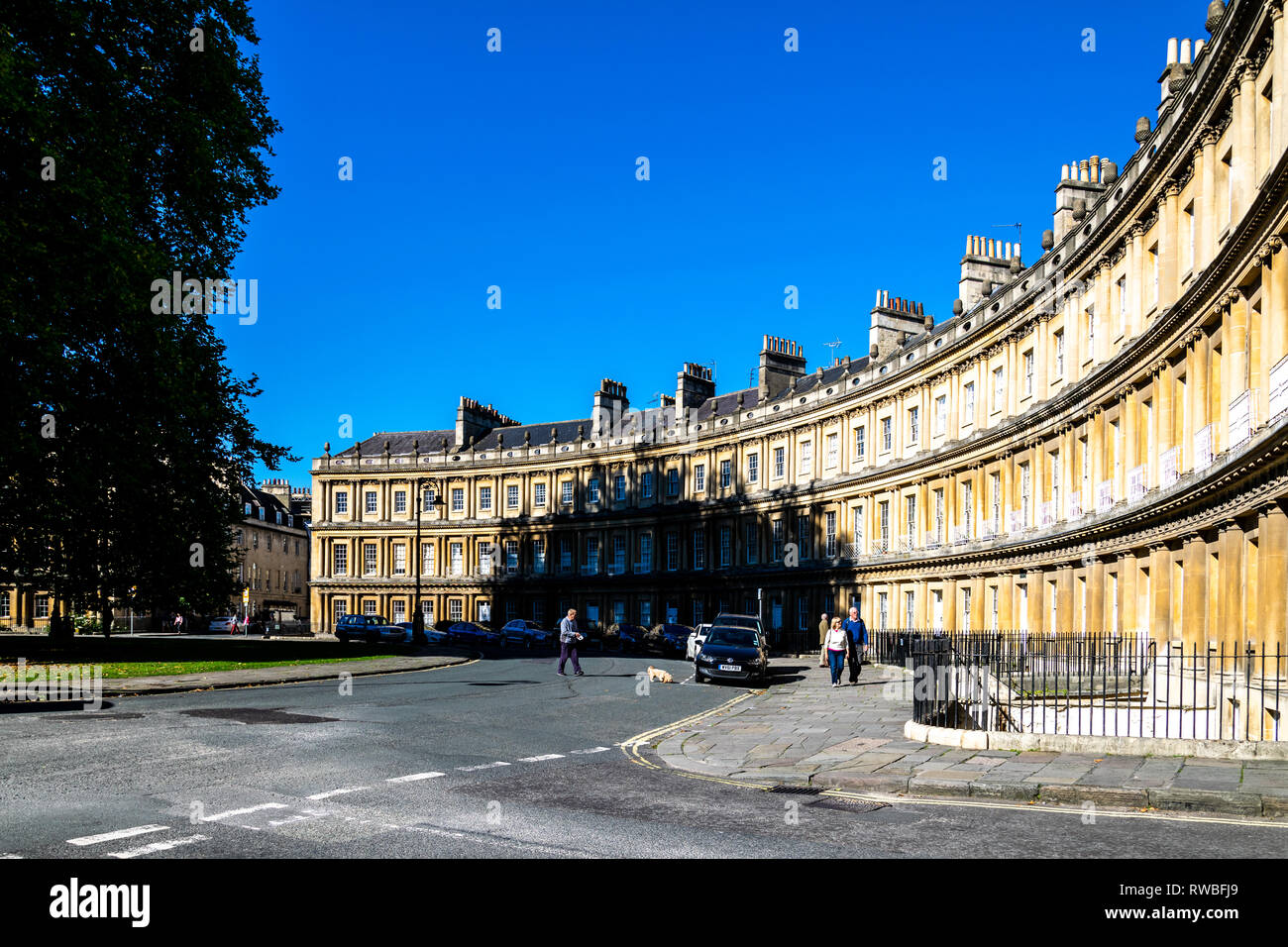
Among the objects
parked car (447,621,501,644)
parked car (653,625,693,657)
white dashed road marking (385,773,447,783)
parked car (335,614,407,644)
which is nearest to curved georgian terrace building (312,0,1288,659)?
parked car (653,625,693,657)

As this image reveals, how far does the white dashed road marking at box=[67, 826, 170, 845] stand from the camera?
8.00 m

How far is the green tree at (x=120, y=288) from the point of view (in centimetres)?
2120

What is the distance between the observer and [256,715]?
1712 centimetres

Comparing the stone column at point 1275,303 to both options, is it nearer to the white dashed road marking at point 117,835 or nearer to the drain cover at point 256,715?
the drain cover at point 256,715

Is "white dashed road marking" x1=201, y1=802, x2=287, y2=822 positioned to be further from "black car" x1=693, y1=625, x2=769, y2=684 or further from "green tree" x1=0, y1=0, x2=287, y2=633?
"black car" x1=693, y1=625, x2=769, y2=684

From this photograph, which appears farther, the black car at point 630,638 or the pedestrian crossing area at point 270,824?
the black car at point 630,638

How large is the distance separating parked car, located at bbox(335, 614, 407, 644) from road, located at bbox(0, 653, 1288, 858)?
42694mm

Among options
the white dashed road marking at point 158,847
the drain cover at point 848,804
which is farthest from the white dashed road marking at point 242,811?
the drain cover at point 848,804

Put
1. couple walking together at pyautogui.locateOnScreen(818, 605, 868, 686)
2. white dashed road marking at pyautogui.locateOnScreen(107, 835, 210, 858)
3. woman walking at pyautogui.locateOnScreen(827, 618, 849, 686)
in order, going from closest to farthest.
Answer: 1. white dashed road marking at pyautogui.locateOnScreen(107, 835, 210, 858)
2. woman walking at pyautogui.locateOnScreen(827, 618, 849, 686)
3. couple walking together at pyautogui.locateOnScreen(818, 605, 868, 686)

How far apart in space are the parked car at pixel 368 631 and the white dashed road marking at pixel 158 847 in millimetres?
51128

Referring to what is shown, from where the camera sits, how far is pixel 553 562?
79375mm

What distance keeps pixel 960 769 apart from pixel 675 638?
39.5 metres
